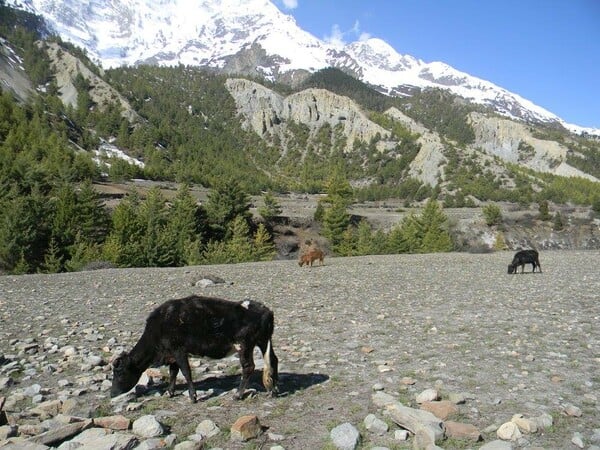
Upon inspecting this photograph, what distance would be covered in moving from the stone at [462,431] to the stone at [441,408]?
39 cm

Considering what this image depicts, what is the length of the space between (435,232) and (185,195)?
42966mm

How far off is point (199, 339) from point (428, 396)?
3664mm

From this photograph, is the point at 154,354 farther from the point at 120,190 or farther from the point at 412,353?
the point at 120,190

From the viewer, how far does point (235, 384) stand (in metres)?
8.16

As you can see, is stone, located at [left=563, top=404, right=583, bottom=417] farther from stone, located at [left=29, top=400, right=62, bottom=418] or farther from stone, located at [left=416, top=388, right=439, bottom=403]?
stone, located at [left=29, top=400, right=62, bottom=418]

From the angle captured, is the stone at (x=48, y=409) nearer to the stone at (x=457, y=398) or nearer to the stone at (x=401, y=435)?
the stone at (x=401, y=435)

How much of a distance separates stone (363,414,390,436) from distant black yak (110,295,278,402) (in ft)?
6.15

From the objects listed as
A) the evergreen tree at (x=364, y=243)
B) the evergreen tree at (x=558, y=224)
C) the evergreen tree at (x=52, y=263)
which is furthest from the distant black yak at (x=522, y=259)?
the evergreen tree at (x=558, y=224)

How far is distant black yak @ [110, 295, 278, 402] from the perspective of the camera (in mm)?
7316

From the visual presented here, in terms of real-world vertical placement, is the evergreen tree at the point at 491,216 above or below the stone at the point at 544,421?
above

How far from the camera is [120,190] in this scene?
10125 cm

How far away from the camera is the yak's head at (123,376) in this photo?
7.19 m

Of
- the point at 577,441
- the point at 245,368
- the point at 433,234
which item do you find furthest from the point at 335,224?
the point at 577,441

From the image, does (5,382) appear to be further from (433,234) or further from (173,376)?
(433,234)
